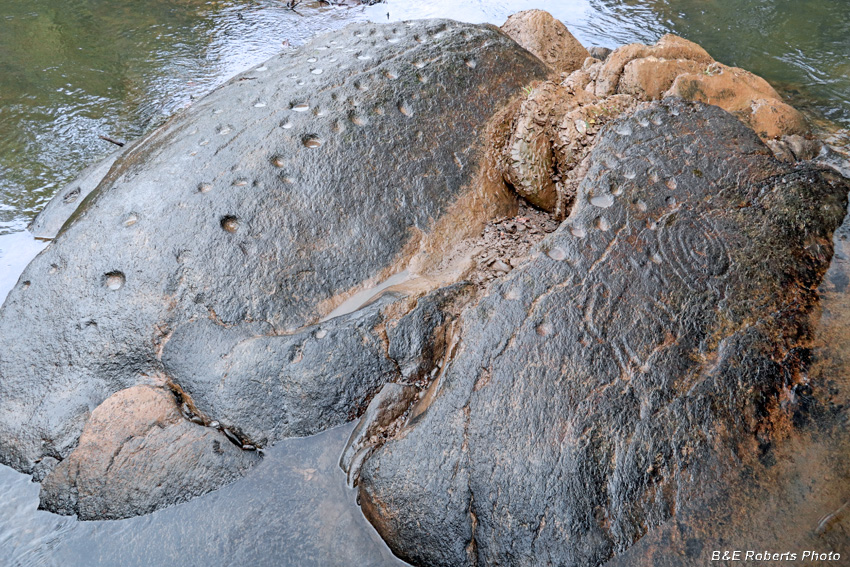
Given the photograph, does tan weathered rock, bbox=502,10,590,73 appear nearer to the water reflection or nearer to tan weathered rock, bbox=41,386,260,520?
the water reflection

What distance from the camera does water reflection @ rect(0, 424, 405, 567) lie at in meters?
2.09

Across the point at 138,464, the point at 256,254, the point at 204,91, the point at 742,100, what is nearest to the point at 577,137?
the point at 742,100

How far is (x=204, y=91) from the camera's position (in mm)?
4988

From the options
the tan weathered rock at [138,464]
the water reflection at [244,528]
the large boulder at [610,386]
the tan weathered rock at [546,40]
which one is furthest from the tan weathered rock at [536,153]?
the tan weathered rock at [138,464]

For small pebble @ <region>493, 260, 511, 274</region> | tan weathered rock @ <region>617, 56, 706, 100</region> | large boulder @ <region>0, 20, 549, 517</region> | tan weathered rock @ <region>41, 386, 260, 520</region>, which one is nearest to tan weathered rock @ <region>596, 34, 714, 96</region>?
tan weathered rock @ <region>617, 56, 706, 100</region>

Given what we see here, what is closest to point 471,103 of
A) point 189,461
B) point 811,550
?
point 189,461

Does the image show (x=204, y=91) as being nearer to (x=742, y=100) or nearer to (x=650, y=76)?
(x=650, y=76)

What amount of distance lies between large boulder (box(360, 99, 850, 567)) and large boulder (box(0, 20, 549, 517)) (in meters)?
0.44

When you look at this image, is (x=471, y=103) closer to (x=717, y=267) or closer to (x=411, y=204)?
(x=411, y=204)

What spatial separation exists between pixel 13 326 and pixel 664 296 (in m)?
2.68

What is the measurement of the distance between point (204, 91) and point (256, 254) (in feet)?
10.3

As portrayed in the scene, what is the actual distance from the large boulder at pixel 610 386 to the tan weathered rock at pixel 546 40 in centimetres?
178

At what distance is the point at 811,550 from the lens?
179 centimetres

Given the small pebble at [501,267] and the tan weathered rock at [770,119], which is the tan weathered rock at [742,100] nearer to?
the tan weathered rock at [770,119]
